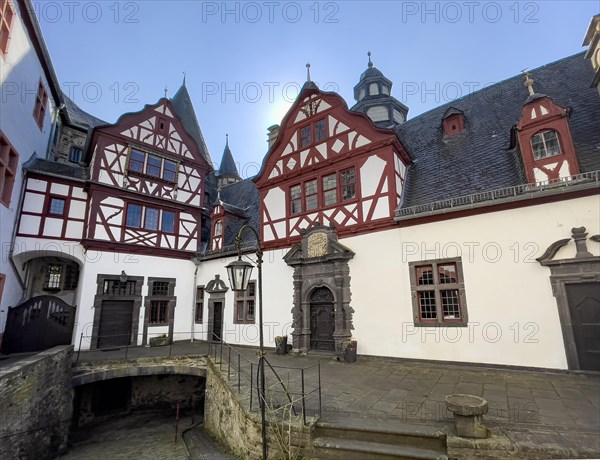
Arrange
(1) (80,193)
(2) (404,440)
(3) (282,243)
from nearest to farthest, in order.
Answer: (2) (404,440), (3) (282,243), (1) (80,193)

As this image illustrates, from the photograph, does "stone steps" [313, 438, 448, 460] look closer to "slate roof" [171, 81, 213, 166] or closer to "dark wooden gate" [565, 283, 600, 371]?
"dark wooden gate" [565, 283, 600, 371]

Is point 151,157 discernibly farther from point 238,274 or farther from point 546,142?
point 546,142

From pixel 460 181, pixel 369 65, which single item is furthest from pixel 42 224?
pixel 369 65

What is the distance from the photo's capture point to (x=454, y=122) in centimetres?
1159

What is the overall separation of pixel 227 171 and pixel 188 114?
6.00 metres

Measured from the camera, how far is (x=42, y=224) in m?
12.4

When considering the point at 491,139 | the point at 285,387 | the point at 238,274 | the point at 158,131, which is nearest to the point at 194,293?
the point at 158,131

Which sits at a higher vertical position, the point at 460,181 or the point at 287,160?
the point at 287,160

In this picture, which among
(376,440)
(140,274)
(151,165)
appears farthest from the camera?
(151,165)

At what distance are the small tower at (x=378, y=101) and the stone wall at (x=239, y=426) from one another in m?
18.4

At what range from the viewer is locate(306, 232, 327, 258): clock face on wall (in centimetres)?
1113

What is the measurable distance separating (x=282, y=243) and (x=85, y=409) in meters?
8.90

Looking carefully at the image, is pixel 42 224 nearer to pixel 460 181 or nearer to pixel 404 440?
pixel 404 440

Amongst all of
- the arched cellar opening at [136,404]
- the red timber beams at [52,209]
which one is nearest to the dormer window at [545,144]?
the arched cellar opening at [136,404]
